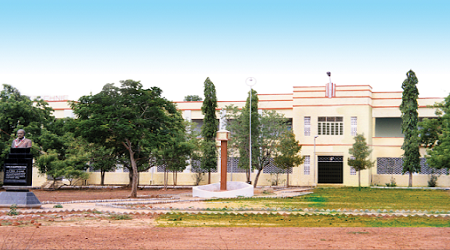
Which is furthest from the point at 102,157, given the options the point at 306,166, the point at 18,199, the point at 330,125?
the point at 18,199

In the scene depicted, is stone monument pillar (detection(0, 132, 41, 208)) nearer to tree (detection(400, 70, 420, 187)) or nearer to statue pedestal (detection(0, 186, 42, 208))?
statue pedestal (detection(0, 186, 42, 208))

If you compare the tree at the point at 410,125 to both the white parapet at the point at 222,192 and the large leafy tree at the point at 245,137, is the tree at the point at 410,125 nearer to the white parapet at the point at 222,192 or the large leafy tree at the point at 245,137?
the large leafy tree at the point at 245,137

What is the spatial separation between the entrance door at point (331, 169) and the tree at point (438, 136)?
323 inches

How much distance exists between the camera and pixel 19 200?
21609 millimetres

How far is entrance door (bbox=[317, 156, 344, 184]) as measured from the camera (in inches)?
2172

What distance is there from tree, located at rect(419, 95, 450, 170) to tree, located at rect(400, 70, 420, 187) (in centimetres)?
100

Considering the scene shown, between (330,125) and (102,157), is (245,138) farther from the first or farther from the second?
(102,157)

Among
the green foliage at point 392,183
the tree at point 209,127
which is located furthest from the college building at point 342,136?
the tree at point 209,127

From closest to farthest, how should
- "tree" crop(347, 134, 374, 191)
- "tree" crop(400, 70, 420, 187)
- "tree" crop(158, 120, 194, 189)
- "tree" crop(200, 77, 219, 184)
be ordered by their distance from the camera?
"tree" crop(158, 120, 194, 189) → "tree" crop(347, 134, 374, 191) → "tree" crop(400, 70, 420, 187) → "tree" crop(200, 77, 219, 184)

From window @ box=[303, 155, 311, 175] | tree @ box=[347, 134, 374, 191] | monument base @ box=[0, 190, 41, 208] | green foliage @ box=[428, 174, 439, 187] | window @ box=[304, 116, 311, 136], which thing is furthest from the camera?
window @ box=[304, 116, 311, 136]

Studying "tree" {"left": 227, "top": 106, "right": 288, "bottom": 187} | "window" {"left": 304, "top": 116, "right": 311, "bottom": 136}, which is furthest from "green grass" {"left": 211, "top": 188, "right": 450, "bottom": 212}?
"window" {"left": 304, "top": 116, "right": 311, "bottom": 136}

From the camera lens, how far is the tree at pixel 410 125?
52375mm

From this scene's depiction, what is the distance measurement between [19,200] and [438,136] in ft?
133

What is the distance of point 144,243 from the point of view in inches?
477
